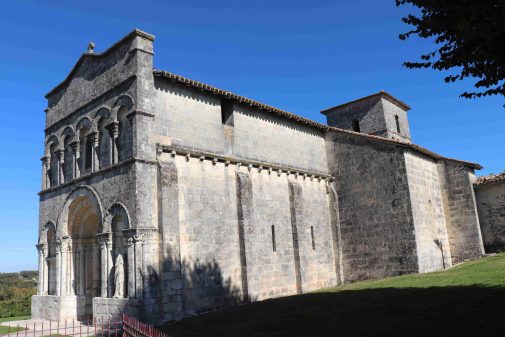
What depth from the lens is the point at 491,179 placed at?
75.0 ft

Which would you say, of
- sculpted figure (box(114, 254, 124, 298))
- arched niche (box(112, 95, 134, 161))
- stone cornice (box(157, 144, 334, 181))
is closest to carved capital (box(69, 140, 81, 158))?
arched niche (box(112, 95, 134, 161))

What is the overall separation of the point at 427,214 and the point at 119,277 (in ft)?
51.7

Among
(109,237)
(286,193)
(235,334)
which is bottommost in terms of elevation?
(235,334)

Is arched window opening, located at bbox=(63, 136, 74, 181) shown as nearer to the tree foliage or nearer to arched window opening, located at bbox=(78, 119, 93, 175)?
arched window opening, located at bbox=(78, 119, 93, 175)

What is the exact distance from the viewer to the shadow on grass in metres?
9.01

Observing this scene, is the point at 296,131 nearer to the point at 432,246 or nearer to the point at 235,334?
the point at 432,246

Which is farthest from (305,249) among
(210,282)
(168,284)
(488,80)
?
(488,80)

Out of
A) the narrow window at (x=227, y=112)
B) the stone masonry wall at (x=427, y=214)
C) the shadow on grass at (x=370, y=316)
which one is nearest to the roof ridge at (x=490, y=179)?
the stone masonry wall at (x=427, y=214)

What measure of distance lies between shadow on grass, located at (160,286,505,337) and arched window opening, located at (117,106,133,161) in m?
6.48

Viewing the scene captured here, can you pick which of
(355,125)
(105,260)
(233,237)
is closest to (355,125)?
(355,125)

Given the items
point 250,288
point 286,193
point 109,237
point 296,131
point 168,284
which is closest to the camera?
point 168,284

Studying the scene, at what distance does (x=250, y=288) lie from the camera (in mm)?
17125

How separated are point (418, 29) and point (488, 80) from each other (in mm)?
1585

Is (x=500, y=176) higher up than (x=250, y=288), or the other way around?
(x=500, y=176)
